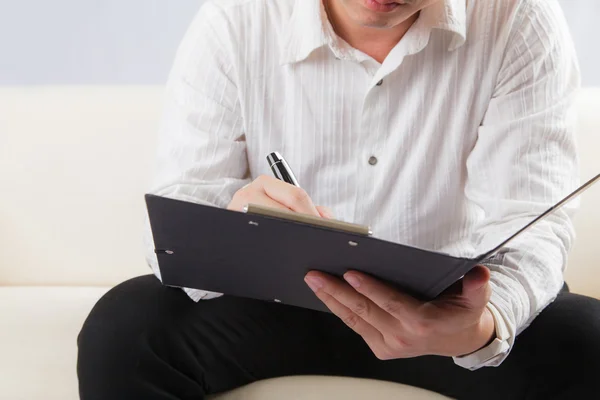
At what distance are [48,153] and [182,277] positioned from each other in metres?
0.74

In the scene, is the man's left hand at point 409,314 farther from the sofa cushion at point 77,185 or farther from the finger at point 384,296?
the sofa cushion at point 77,185

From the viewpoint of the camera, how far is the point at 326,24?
1.40 m

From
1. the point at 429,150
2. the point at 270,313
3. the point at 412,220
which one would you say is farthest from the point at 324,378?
the point at 429,150

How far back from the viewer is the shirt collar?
54.7 inches

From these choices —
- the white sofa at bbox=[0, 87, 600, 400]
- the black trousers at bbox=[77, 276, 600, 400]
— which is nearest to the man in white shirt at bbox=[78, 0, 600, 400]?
the black trousers at bbox=[77, 276, 600, 400]

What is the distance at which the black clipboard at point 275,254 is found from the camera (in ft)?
2.99

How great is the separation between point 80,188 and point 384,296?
945 millimetres

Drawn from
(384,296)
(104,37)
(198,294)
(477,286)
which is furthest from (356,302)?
(104,37)

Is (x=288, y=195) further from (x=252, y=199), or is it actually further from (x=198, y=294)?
(x=198, y=294)

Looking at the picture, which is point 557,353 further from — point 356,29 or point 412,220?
point 356,29

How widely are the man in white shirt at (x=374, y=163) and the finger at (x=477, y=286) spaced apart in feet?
0.50

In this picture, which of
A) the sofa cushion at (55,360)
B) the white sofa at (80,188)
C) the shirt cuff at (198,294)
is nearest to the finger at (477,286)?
the sofa cushion at (55,360)

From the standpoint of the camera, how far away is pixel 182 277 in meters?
1.17

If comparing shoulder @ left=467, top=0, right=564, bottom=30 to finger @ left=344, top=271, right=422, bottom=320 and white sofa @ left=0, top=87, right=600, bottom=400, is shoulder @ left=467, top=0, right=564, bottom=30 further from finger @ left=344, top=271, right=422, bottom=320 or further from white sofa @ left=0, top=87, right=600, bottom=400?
finger @ left=344, top=271, right=422, bottom=320
